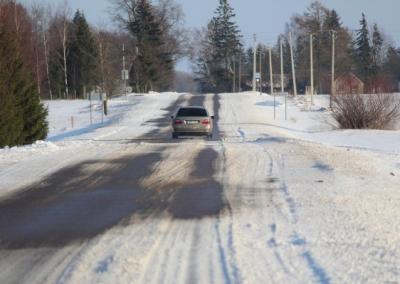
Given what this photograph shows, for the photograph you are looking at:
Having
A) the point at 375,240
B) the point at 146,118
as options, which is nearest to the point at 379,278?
the point at 375,240

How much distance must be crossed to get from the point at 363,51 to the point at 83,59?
59.4 m

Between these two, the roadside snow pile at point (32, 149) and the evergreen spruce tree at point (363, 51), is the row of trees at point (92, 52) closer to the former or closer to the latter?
the evergreen spruce tree at point (363, 51)

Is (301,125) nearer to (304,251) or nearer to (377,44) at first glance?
(304,251)

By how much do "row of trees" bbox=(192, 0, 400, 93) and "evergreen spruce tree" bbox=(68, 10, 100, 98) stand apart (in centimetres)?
3516

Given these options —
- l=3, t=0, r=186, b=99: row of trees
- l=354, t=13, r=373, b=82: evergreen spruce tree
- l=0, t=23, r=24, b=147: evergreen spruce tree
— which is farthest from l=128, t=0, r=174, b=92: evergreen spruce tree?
l=0, t=23, r=24, b=147: evergreen spruce tree

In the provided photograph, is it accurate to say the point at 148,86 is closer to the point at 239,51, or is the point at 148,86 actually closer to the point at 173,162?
the point at 239,51

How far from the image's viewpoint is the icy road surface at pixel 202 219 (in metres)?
6.23

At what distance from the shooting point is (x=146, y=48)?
87125mm

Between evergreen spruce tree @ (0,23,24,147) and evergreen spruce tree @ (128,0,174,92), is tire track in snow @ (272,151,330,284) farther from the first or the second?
evergreen spruce tree @ (128,0,174,92)

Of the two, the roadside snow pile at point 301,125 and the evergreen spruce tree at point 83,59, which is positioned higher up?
the evergreen spruce tree at point 83,59

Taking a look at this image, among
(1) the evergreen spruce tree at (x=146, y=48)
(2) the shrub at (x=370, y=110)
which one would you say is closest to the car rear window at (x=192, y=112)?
(2) the shrub at (x=370, y=110)

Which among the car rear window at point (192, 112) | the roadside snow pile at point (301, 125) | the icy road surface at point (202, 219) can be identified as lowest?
the roadside snow pile at point (301, 125)

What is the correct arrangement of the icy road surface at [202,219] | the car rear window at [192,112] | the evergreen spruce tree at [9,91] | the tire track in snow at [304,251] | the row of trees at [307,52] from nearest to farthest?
1. the tire track in snow at [304,251]
2. the icy road surface at [202,219]
3. the evergreen spruce tree at [9,91]
4. the car rear window at [192,112]
5. the row of trees at [307,52]

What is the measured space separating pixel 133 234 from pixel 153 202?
231cm
